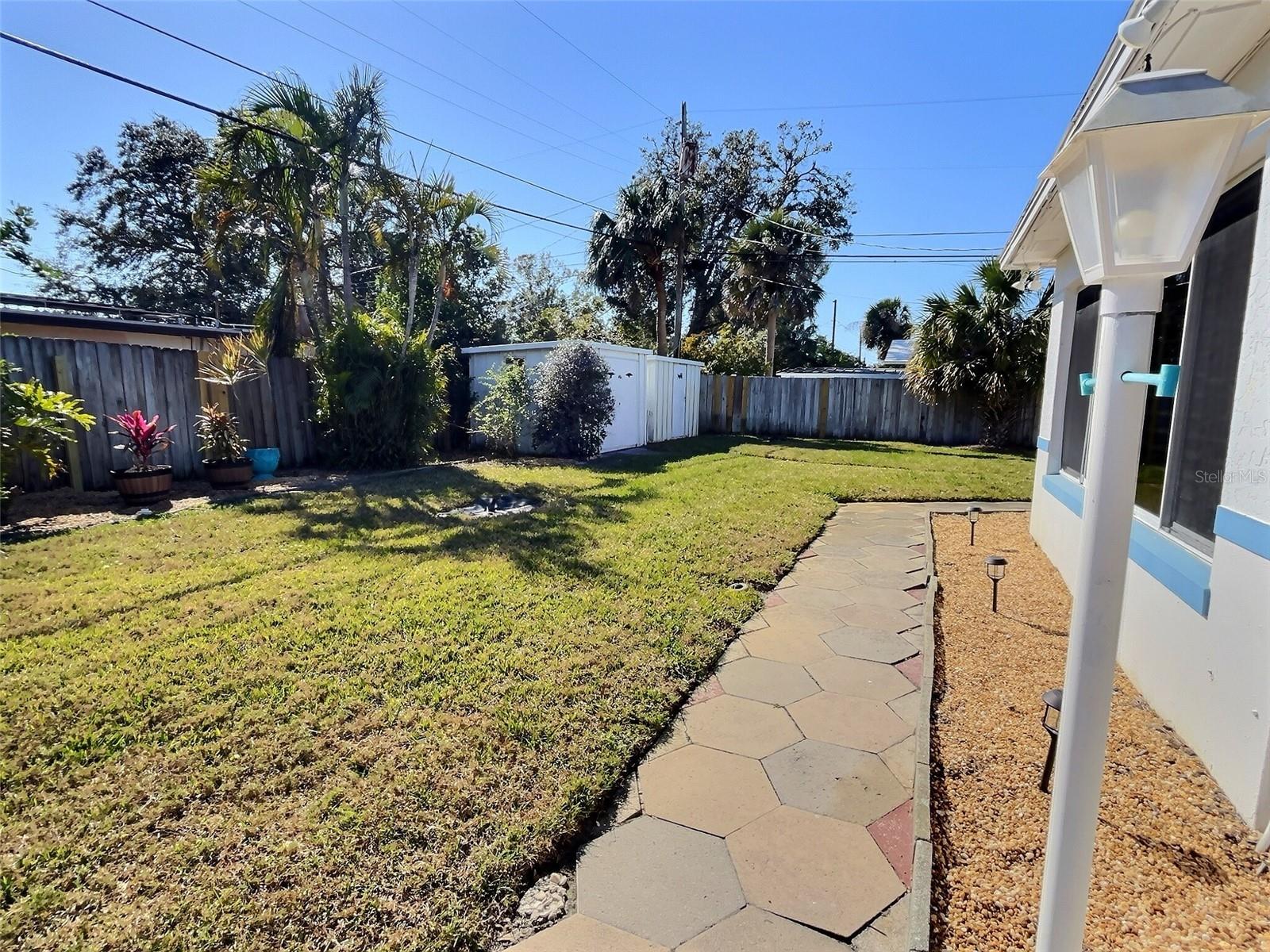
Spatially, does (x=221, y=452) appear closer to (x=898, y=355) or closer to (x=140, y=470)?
(x=140, y=470)

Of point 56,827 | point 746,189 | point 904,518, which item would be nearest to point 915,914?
point 56,827

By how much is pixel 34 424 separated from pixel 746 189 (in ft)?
79.5

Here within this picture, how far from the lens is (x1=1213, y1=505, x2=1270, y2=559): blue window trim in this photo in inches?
81.7

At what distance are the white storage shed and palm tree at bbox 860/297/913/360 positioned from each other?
2855 cm

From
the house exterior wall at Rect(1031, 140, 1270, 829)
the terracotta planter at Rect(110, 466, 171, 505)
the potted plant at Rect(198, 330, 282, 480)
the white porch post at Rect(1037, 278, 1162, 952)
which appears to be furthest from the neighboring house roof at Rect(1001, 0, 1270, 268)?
the potted plant at Rect(198, 330, 282, 480)

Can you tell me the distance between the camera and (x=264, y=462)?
8.69 meters

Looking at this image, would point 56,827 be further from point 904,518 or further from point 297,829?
point 904,518

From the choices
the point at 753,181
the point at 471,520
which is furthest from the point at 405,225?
the point at 753,181

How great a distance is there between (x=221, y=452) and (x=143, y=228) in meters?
20.6

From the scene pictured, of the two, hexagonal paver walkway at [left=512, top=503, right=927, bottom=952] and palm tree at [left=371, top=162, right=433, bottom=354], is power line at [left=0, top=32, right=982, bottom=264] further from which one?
hexagonal paver walkway at [left=512, top=503, right=927, bottom=952]

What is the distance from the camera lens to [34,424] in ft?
18.6

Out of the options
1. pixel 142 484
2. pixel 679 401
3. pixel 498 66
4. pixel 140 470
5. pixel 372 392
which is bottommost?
pixel 142 484

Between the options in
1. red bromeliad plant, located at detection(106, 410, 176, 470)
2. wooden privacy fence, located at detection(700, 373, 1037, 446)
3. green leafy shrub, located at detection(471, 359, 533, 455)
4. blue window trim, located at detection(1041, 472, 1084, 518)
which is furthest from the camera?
wooden privacy fence, located at detection(700, 373, 1037, 446)

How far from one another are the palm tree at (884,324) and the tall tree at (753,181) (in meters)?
17.4
